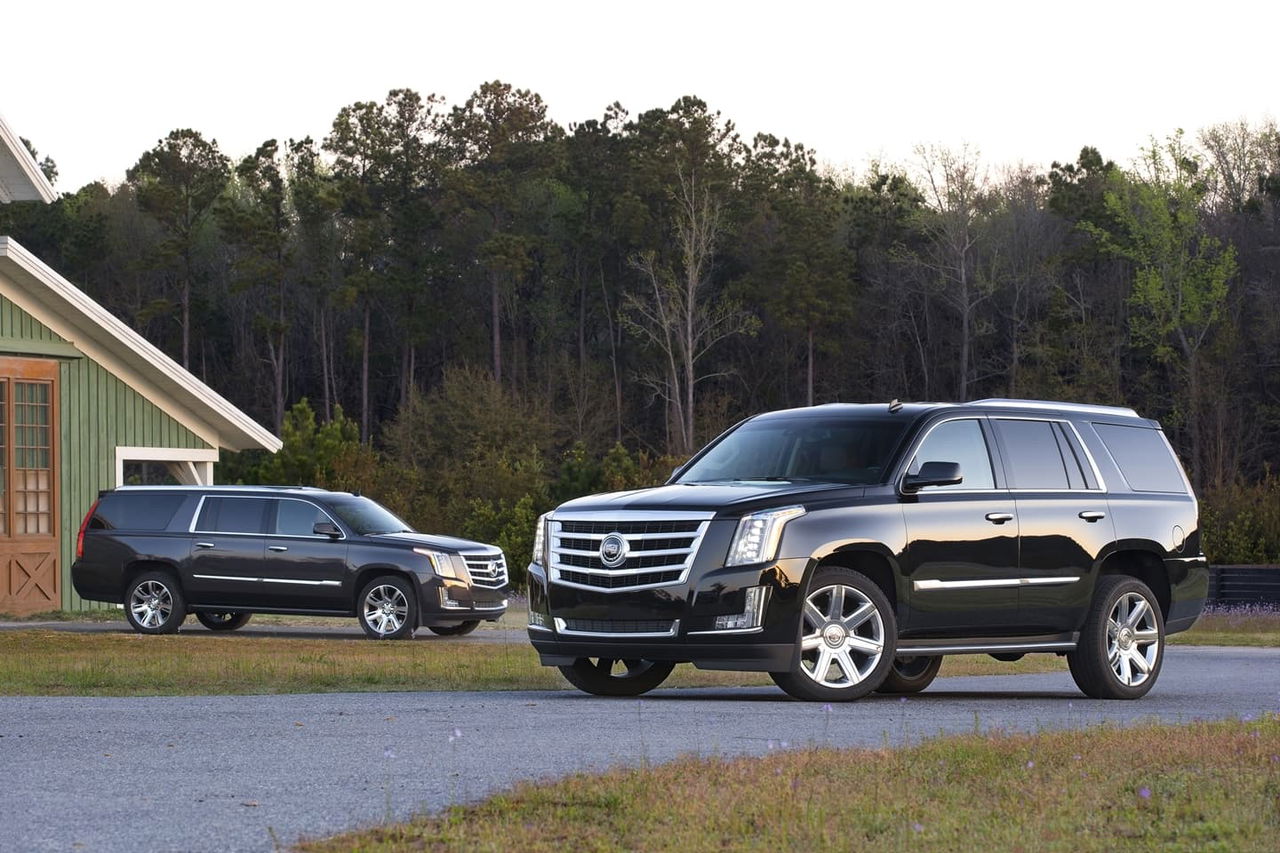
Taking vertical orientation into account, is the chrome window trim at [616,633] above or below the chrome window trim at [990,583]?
below

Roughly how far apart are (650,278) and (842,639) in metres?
73.0

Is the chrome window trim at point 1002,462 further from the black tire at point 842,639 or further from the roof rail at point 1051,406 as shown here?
the black tire at point 842,639

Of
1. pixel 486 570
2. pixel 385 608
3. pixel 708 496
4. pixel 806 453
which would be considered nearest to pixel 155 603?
pixel 385 608

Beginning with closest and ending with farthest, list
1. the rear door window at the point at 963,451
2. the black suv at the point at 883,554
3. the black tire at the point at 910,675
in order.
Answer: the black suv at the point at 883,554, the rear door window at the point at 963,451, the black tire at the point at 910,675

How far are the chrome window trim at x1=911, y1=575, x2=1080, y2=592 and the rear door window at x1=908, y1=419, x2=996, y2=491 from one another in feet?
2.18

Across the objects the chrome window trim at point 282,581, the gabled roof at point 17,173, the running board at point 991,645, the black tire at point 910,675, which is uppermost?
the gabled roof at point 17,173

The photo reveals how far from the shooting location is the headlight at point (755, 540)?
1244 cm

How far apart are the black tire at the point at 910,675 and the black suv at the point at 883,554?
15 mm

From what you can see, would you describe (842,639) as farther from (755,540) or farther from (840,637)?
(755,540)

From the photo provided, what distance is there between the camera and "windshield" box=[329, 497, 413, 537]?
2430 centimetres

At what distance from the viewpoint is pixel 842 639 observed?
41.9 ft

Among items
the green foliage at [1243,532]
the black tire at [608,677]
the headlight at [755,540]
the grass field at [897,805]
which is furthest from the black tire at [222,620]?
the grass field at [897,805]

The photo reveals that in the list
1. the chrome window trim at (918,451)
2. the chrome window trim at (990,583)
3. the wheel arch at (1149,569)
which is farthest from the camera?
the wheel arch at (1149,569)

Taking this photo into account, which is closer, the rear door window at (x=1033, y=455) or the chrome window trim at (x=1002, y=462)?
the chrome window trim at (x=1002, y=462)
